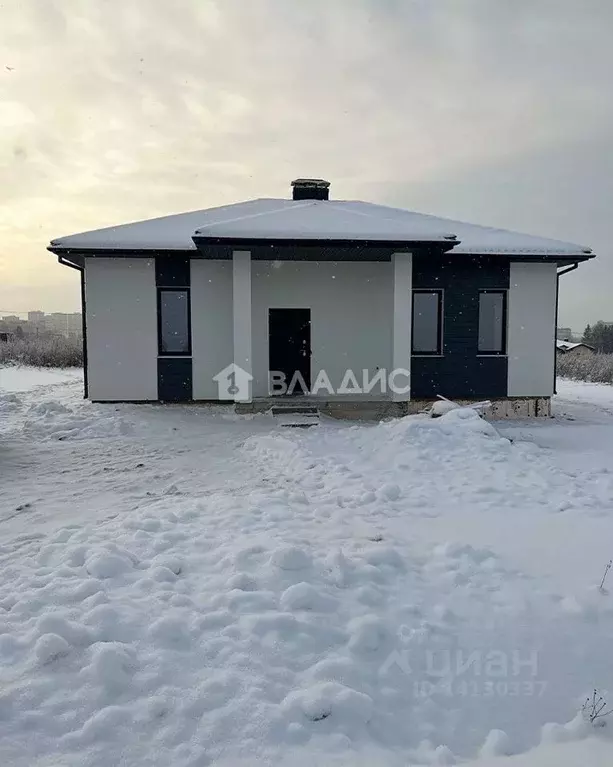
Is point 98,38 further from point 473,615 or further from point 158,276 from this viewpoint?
point 473,615

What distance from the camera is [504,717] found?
99.0 inches

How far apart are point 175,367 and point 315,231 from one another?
4.14m

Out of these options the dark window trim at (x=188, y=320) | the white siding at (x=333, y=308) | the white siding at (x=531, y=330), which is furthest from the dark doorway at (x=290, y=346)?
the white siding at (x=531, y=330)

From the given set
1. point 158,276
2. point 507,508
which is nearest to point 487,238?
point 158,276

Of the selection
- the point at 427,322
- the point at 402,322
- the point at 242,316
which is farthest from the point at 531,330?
the point at 242,316

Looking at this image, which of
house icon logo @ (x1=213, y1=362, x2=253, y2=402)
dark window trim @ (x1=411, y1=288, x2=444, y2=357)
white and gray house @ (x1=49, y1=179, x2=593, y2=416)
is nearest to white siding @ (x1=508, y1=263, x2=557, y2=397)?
white and gray house @ (x1=49, y1=179, x2=593, y2=416)

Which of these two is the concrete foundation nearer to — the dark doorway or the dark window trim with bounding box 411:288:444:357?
the dark doorway

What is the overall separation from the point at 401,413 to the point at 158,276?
587 cm

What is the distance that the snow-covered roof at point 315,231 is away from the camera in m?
9.95

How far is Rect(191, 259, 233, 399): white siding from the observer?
37.3 feet

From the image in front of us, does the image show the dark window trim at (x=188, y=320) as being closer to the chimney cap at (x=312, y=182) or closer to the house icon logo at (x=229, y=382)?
the house icon logo at (x=229, y=382)

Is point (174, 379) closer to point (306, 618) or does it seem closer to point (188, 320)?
point (188, 320)

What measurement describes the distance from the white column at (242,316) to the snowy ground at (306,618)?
4725mm

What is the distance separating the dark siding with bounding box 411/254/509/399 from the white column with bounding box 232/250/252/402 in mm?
3633
